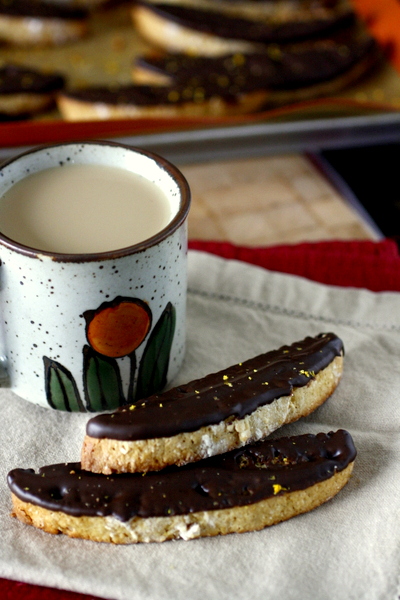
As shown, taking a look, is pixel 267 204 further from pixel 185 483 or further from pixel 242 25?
pixel 185 483

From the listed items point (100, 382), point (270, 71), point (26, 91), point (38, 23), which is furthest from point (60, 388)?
point (38, 23)

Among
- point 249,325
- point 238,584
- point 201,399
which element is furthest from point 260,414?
point 249,325

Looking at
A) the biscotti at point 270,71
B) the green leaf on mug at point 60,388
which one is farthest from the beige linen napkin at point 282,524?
the biscotti at point 270,71

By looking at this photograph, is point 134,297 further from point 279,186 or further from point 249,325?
point 279,186

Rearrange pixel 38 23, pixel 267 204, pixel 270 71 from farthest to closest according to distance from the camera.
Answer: pixel 38 23 → pixel 270 71 → pixel 267 204

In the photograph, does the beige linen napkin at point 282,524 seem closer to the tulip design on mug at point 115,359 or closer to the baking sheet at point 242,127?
the tulip design on mug at point 115,359

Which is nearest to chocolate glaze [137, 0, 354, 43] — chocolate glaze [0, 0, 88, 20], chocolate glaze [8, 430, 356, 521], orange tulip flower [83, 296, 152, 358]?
chocolate glaze [0, 0, 88, 20]
